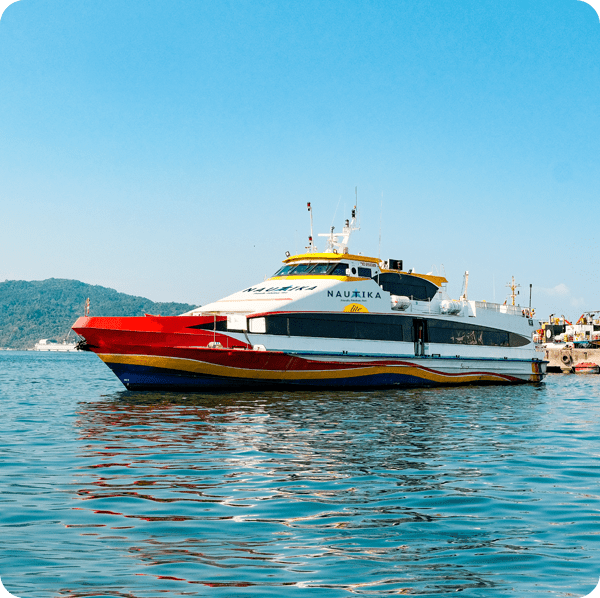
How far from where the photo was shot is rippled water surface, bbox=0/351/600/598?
4.82 metres

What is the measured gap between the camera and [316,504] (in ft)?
22.5

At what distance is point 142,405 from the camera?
54.3ft

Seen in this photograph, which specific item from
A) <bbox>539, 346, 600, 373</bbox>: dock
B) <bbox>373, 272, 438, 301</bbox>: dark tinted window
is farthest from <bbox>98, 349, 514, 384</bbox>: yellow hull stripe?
<bbox>539, 346, 600, 373</bbox>: dock

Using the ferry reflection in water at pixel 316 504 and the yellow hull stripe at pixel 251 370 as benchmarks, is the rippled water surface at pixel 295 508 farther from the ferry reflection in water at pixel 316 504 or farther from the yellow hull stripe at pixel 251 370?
the yellow hull stripe at pixel 251 370

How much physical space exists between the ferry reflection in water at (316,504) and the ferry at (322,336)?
18.8 ft

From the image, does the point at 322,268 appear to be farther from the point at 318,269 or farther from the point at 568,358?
the point at 568,358

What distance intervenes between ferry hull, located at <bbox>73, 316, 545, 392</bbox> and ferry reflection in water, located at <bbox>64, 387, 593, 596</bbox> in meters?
5.54

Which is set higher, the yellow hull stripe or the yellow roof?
the yellow roof

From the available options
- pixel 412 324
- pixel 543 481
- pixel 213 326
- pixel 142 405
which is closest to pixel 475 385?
pixel 412 324

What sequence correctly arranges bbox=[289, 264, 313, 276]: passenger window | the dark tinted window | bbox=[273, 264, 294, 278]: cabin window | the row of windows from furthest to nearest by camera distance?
the dark tinted window
bbox=[273, 264, 294, 278]: cabin window
bbox=[289, 264, 313, 276]: passenger window
the row of windows

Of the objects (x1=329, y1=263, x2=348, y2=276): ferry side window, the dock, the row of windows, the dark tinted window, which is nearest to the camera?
the row of windows

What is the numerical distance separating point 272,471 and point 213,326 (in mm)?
12023

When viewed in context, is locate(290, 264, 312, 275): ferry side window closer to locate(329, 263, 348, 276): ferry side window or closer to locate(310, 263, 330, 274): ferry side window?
locate(310, 263, 330, 274): ferry side window

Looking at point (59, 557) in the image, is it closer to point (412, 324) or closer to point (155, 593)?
point (155, 593)
